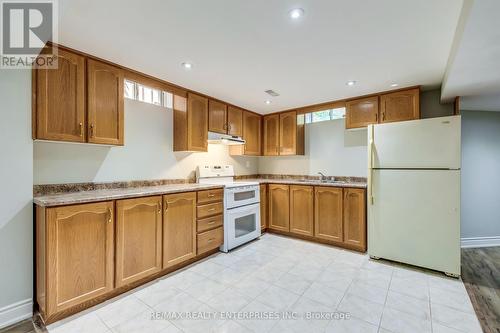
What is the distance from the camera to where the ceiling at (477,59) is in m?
1.35

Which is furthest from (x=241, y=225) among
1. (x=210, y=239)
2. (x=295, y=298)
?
(x=295, y=298)

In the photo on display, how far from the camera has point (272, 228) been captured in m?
4.05

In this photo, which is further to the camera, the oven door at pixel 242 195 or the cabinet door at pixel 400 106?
the oven door at pixel 242 195

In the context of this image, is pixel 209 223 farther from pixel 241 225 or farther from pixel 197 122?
pixel 197 122

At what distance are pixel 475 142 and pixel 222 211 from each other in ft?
12.8

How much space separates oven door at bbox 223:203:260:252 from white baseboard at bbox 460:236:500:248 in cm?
312

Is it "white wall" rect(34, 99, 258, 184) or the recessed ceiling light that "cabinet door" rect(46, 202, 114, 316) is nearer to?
"white wall" rect(34, 99, 258, 184)

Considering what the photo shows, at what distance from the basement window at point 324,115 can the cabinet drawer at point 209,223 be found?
2.42 m

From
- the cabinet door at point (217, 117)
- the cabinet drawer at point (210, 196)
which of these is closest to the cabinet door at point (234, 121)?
the cabinet door at point (217, 117)

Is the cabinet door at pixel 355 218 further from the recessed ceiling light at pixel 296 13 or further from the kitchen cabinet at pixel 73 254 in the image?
the kitchen cabinet at pixel 73 254

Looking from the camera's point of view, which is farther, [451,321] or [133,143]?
[133,143]

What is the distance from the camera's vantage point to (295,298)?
82.0 inches

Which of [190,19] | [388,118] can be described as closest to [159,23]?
[190,19]

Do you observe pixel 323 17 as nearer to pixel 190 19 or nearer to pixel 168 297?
pixel 190 19
